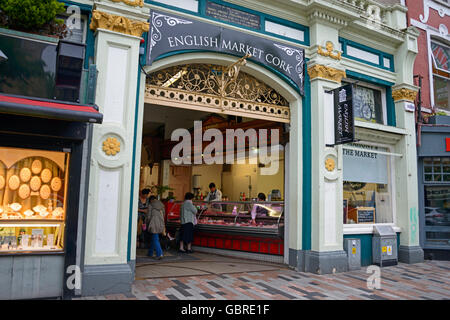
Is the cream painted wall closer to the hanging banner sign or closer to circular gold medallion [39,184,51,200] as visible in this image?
the hanging banner sign

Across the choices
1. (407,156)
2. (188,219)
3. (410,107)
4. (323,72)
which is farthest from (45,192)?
(410,107)

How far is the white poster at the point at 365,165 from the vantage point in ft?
29.0

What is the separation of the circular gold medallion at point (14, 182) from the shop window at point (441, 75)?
442 inches

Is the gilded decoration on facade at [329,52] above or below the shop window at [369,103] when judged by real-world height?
above

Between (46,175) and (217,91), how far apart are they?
363cm

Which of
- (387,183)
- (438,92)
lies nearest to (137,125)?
(387,183)

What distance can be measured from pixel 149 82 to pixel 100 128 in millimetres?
1443

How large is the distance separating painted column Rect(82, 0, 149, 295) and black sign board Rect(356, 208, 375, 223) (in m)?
5.77

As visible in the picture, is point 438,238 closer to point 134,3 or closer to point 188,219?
point 188,219

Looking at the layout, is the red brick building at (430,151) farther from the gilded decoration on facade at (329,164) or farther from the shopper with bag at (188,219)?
the shopper with bag at (188,219)

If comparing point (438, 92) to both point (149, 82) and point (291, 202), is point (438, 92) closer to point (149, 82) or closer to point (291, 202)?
point (291, 202)

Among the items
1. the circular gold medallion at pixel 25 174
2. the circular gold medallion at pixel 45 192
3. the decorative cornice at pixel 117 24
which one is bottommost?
the circular gold medallion at pixel 45 192

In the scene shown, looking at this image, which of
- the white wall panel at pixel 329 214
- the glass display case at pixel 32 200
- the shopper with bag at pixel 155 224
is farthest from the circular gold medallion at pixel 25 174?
the white wall panel at pixel 329 214

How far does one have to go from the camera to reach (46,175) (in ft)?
17.4
